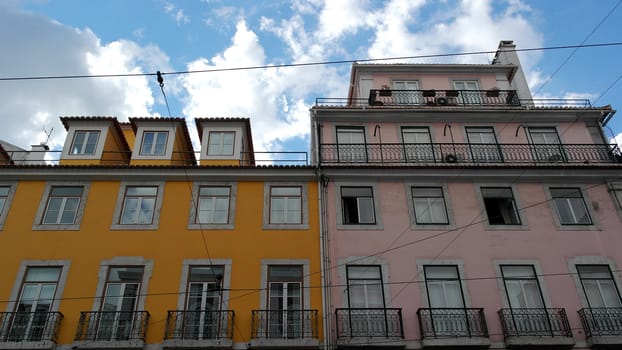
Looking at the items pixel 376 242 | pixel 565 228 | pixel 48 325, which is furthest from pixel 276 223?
pixel 565 228

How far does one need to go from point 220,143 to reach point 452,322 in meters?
10.7

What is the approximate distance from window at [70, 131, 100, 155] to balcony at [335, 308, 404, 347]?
11.1 metres

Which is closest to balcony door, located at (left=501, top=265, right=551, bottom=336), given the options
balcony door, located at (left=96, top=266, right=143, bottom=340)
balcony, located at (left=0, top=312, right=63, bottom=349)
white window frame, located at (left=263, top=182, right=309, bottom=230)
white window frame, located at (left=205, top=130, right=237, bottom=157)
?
white window frame, located at (left=263, top=182, right=309, bottom=230)

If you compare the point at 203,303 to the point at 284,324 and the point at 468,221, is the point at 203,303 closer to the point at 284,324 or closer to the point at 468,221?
the point at 284,324

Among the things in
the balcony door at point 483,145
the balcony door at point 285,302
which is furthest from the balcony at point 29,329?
the balcony door at point 483,145

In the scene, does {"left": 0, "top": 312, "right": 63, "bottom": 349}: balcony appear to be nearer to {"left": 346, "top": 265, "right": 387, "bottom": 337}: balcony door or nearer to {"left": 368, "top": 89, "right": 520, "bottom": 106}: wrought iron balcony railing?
{"left": 346, "top": 265, "right": 387, "bottom": 337}: balcony door

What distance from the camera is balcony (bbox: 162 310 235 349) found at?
1437 centimetres

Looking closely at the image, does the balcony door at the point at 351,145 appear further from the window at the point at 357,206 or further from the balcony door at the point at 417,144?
the balcony door at the point at 417,144

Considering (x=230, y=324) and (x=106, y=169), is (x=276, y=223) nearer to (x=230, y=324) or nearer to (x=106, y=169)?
(x=230, y=324)

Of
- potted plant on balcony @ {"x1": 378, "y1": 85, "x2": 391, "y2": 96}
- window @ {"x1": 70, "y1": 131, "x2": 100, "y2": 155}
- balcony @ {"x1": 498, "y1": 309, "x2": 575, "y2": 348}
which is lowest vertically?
balcony @ {"x1": 498, "y1": 309, "x2": 575, "y2": 348}

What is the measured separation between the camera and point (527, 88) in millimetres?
23109

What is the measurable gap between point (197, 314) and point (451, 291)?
25.4 feet

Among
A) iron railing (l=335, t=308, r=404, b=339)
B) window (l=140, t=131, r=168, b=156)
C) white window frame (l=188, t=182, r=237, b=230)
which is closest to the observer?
iron railing (l=335, t=308, r=404, b=339)

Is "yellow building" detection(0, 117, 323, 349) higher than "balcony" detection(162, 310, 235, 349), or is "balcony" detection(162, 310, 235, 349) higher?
"yellow building" detection(0, 117, 323, 349)
